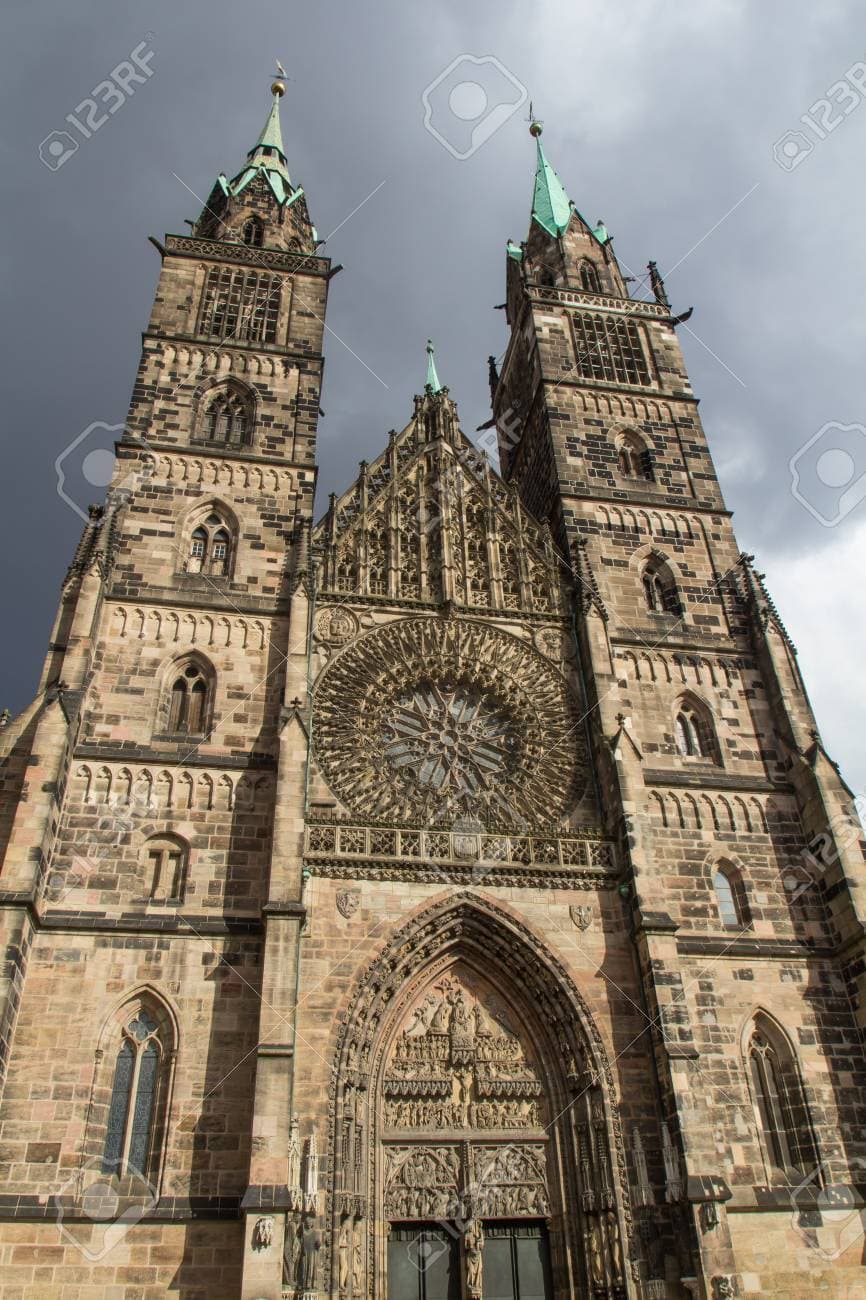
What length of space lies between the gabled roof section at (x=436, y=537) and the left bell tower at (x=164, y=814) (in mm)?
1090

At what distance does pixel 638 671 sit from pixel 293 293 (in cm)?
1276

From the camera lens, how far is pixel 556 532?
21.0 meters

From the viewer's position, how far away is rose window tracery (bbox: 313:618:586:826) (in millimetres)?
16016

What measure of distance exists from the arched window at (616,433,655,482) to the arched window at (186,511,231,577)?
8897mm

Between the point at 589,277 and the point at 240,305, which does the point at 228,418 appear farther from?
the point at 589,277

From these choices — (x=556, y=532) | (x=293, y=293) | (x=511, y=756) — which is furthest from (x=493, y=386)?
(x=511, y=756)

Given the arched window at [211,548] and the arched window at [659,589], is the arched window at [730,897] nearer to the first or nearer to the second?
the arched window at [659,589]

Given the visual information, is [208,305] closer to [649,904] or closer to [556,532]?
[556,532]

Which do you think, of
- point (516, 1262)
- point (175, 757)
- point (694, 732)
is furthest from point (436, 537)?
point (516, 1262)

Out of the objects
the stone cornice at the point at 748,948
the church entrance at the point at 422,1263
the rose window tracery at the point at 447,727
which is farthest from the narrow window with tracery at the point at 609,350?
the church entrance at the point at 422,1263

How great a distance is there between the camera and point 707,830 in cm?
1661

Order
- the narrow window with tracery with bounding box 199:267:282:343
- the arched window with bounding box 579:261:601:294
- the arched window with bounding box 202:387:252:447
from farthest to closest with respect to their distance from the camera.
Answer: the arched window with bounding box 579:261:601:294 → the narrow window with tracery with bounding box 199:267:282:343 → the arched window with bounding box 202:387:252:447

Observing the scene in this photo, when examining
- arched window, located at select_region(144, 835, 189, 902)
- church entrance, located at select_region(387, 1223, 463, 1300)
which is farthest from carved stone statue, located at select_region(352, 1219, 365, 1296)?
arched window, located at select_region(144, 835, 189, 902)

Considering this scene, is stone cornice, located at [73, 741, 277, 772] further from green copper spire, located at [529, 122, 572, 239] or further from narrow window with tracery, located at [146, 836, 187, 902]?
green copper spire, located at [529, 122, 572, 239]
